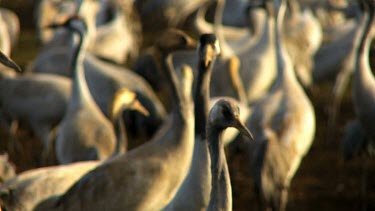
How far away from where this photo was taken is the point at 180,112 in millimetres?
4555

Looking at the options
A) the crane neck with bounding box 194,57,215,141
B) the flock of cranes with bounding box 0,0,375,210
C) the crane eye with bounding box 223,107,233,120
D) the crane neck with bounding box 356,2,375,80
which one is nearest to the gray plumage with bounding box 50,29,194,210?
the flock of cranes with bounding box 0,0,375,210

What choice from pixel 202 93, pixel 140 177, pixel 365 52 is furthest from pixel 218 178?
pixel 365 52

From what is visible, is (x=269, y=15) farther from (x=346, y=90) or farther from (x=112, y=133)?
(x=346, y=90)

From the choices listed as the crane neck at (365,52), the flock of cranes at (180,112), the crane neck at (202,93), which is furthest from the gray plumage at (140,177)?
the crane neck at (365,52)

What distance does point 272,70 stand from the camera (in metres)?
7.72

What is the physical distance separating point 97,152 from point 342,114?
168 inches

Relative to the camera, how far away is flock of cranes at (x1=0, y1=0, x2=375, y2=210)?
417 cm

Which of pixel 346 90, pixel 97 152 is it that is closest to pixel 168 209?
pixel 97 152

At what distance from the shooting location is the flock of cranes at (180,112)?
417 cm

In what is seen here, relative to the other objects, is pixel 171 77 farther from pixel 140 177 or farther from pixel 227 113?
pixel 227 113

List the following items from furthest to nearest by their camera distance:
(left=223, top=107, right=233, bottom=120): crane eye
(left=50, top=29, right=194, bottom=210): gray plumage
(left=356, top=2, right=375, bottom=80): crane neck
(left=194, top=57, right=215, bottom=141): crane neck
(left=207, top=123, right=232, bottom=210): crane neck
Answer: (left=356, top=2, right=375, bottom=80): crane neck
(left=50, top=29, right=194, bottom=210): gray plumage
(left=194, top=57, right=215, bottom=141): crane neck
(left=223, top=107, right=233, bottom=120): crane eye
(left=207, top=123, right=232, bottom=210): crane neck

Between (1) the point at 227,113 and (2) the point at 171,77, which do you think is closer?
(1) the point at 227,113

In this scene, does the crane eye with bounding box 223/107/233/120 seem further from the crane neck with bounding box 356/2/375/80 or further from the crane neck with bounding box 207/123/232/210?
the crane neck with bounding box 356/2/375/80

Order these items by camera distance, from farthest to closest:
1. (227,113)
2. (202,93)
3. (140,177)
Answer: (140,177), (202,93), (227,113)
